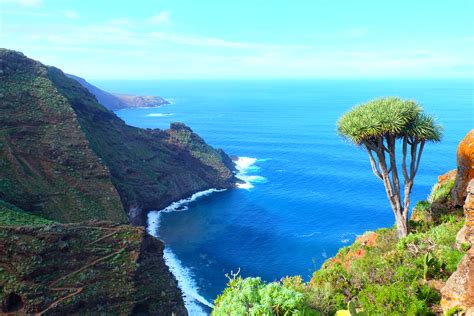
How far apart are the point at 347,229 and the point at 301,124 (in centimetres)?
10671

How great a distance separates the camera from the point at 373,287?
→ 40.1 feet

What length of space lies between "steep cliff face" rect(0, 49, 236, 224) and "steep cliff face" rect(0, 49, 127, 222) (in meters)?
0.13

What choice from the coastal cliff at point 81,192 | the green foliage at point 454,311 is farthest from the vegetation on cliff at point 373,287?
the coastal cliff at point 81,192

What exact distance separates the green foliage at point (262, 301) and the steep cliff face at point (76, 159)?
2067 inches

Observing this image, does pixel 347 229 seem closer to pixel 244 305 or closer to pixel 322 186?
pixel 322 186

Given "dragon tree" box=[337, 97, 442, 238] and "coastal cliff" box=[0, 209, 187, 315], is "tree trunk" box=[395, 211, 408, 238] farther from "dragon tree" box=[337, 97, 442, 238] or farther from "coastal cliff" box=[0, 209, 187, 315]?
"coastal cliff" box=[0, 209, 187, 315]

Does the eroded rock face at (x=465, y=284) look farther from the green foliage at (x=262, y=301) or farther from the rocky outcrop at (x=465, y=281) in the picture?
the green foliage at (x=262, y=301)

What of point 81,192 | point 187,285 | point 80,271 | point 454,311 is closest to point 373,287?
point 454,311

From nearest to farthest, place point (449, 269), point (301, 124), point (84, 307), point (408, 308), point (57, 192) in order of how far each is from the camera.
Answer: point (408, 308), point (449, 269), point (84, 307), point (57, 192), point (301, 124)

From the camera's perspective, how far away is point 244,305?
979 centimetres

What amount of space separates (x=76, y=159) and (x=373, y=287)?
6189cm

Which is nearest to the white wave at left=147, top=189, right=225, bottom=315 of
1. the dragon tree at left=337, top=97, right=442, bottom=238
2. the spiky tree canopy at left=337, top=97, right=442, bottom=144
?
the dragon tree at left=337, top=97, right=442, bottom=238

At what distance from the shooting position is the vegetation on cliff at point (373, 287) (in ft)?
32.0

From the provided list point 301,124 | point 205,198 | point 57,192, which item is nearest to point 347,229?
point 205,198
